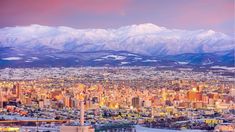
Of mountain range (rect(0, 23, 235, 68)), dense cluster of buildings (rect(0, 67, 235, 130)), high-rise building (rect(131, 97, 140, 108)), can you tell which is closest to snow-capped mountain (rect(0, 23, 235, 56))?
mountain range (rect(0, 23, 235, 68))

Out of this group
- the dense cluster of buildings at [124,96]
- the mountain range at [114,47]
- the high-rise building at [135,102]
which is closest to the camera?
the dense cluster of buildings at [124,96]

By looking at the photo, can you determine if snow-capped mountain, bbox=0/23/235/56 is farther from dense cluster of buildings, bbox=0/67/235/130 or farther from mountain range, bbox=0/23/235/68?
dense cluster of buildings, bbox=0/67/235/130

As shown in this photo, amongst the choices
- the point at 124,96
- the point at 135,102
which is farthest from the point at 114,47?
the point at 135,102

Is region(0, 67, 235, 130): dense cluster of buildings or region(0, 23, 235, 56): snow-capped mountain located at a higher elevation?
region(0, 23, 235, 56): snow-capped mountain

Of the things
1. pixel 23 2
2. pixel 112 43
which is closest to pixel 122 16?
pixel 112 43

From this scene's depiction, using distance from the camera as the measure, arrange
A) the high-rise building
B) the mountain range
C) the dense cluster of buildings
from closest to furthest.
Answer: the dense cluster of buildings, the mountain range, the high-rise building

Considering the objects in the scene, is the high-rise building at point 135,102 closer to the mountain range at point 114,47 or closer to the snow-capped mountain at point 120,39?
the mountain range at point 114,47

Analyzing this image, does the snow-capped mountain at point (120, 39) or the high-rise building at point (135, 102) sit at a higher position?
the snow-capped mountain at point (120, 39)

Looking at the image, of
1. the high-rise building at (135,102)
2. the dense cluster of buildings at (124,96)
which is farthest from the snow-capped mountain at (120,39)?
the high-rise building at (135,102)
